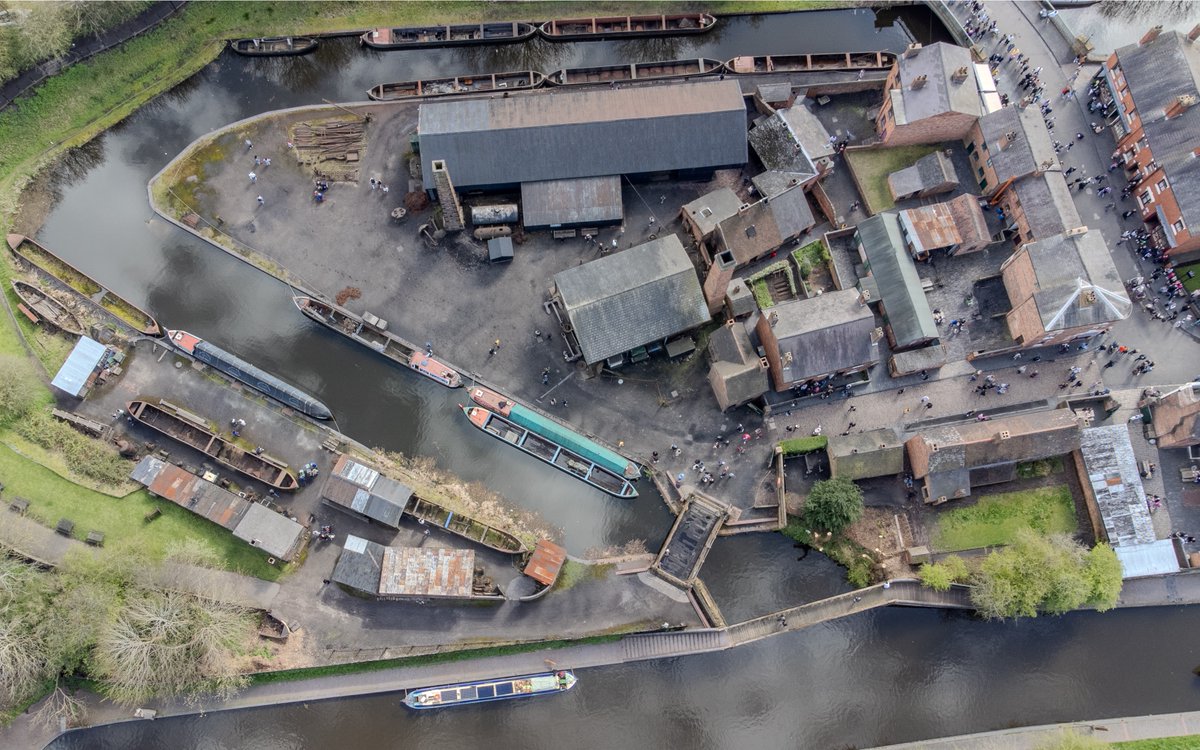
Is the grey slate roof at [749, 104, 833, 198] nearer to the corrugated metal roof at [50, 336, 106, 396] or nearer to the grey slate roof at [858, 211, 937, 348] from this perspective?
the grey slate roof at [858, 211, 937, 348]

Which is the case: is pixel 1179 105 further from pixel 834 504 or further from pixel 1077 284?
pixel 834 504

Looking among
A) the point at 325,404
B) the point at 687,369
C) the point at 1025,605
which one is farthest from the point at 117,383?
the point at 1025,605

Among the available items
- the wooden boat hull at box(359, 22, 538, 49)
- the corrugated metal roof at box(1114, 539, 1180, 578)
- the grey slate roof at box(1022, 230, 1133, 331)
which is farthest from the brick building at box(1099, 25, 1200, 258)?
the wooden boat hull at box(359, 22, 538, 49)

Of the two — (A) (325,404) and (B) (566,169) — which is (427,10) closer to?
(B) (566,169)

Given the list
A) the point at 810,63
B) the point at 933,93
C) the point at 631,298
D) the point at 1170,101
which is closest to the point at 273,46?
the point at 631,298

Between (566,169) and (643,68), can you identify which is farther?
(643,68)

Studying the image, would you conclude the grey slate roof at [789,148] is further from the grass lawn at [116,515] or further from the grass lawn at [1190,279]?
the grass lawn at [116,515]

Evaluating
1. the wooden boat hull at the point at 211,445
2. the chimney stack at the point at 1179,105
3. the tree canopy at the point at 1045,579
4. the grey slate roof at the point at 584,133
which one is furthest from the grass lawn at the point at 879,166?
the wooden boat hull at the point at 211,445
